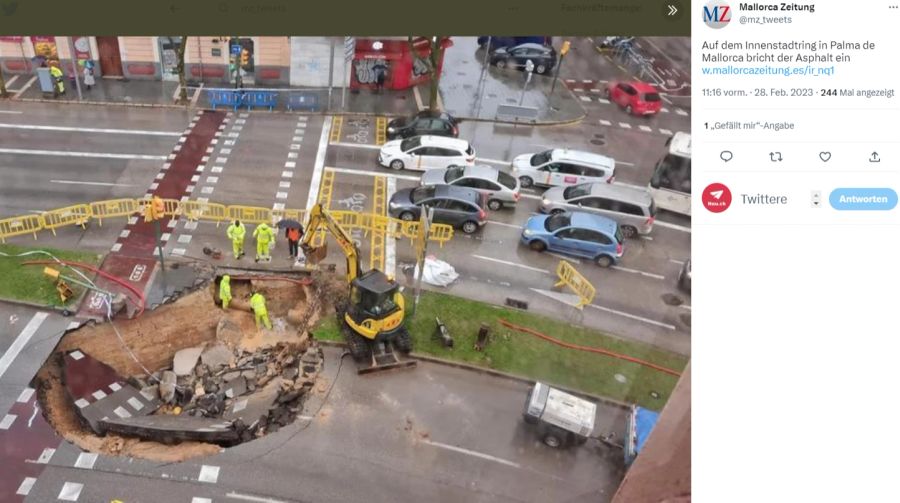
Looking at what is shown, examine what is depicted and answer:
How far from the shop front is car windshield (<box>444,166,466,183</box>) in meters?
4.35

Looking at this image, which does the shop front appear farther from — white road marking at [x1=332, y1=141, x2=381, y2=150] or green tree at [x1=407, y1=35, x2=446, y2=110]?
white road marking at [x1=332, y1=141, x2=381, y2=150]

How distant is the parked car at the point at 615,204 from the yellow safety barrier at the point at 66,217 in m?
14.1

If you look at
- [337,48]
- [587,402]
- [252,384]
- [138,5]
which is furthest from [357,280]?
[337,48]

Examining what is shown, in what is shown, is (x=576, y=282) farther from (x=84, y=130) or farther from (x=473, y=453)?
(x=84, y=130)

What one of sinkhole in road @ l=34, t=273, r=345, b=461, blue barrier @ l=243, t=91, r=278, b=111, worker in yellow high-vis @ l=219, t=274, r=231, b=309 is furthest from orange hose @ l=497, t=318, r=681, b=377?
blue barrier @ l=243, t=91, r=278, b=111

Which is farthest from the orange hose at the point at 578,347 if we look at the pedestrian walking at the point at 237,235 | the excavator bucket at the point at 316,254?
the pedestrian walking at the point at 237,235

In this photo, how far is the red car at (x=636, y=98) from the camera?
2817 centimetres

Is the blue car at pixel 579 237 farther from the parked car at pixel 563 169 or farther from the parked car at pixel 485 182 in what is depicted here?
the parked car at pixel 563 169

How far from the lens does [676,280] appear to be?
19.2m

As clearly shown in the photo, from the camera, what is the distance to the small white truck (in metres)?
13.6

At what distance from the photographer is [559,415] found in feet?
44.9
